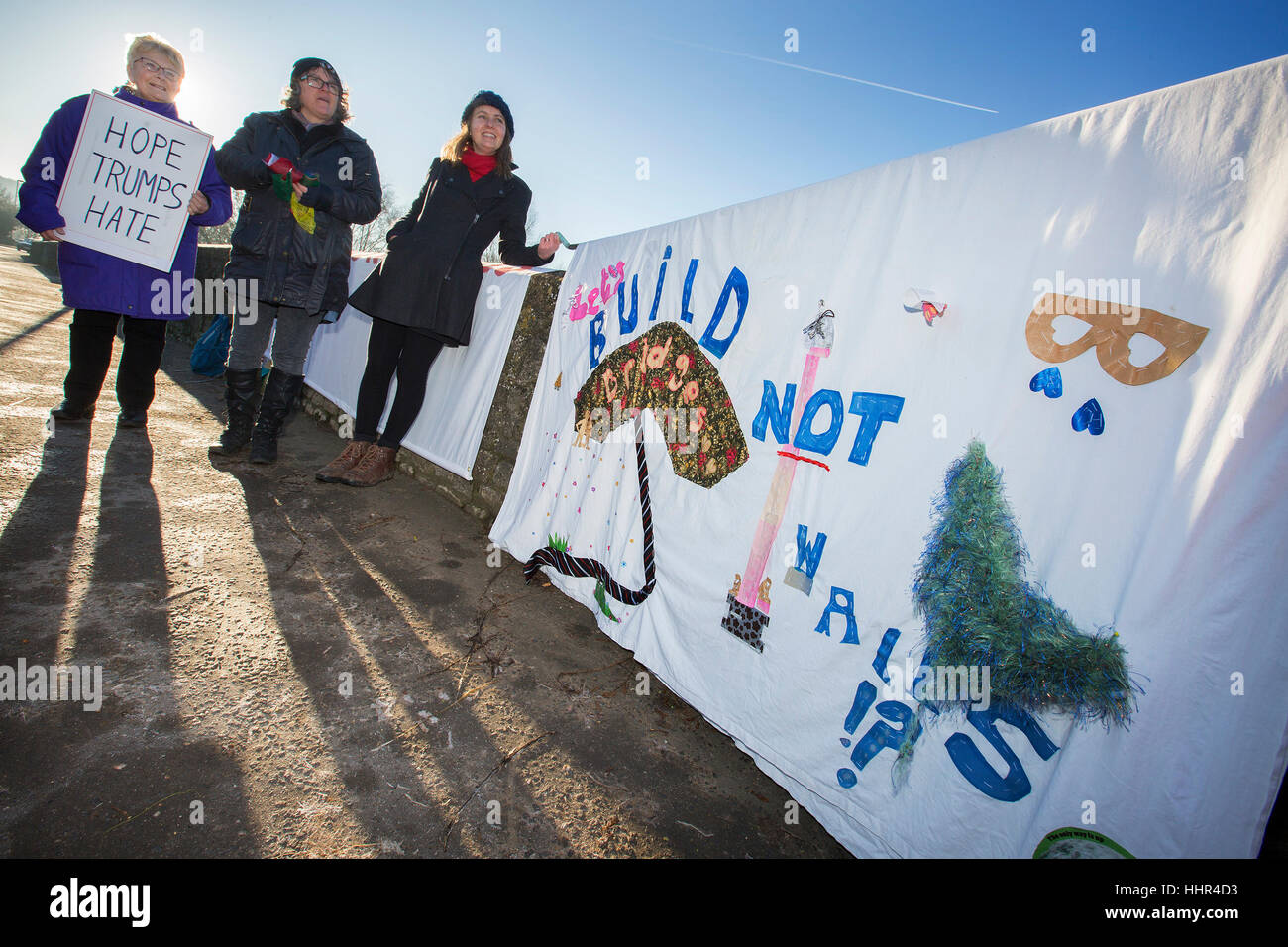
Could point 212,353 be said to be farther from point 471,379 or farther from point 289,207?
point 471,379

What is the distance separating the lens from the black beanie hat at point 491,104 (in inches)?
118

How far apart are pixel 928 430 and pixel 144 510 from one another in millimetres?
2987

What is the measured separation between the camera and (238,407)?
124 inches

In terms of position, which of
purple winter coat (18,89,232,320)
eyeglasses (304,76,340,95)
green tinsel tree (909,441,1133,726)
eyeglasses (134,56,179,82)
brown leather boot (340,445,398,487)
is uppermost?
eyeglasses (304,76,340,95)

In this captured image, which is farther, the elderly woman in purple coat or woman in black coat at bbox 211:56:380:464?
woman in black coat at bbox 211:56:380:464

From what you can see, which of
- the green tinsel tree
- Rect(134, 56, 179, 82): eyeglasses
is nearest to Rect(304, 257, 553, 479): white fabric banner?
Rect(134, 56, 179, 82): eyeglasses

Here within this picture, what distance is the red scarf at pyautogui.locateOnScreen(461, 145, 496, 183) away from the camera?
9.95ft

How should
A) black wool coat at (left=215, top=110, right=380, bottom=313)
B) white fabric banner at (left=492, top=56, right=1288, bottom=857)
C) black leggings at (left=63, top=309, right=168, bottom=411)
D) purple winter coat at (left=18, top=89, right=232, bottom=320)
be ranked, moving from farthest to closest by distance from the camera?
black leggings at (left=63, top=309, right=168, bottom=411) → black wool coat at (left=215, top=110, right=380, bottom=313) → purple winter coat at (left=18, top=89, right=232, bottom=320) → white fabric banner at (left=492, top=56, right=1288, bottom=857)

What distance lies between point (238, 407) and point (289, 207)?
114 cm

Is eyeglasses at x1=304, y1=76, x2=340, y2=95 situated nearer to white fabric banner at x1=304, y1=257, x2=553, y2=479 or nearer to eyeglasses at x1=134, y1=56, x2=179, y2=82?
eyeglasses at x1=134, y1=56, x2=179, y2=82

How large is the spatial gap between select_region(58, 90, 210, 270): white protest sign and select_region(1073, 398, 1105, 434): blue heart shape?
3.85 m

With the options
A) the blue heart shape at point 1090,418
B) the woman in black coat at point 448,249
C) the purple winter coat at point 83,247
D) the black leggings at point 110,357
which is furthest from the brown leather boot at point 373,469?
the blue heart shape at point 1090,418

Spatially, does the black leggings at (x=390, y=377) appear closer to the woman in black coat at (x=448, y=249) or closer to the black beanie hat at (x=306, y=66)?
the woman in black coat at (x=448, y=249)

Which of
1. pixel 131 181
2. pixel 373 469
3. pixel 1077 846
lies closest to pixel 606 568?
pixel 1077 846
